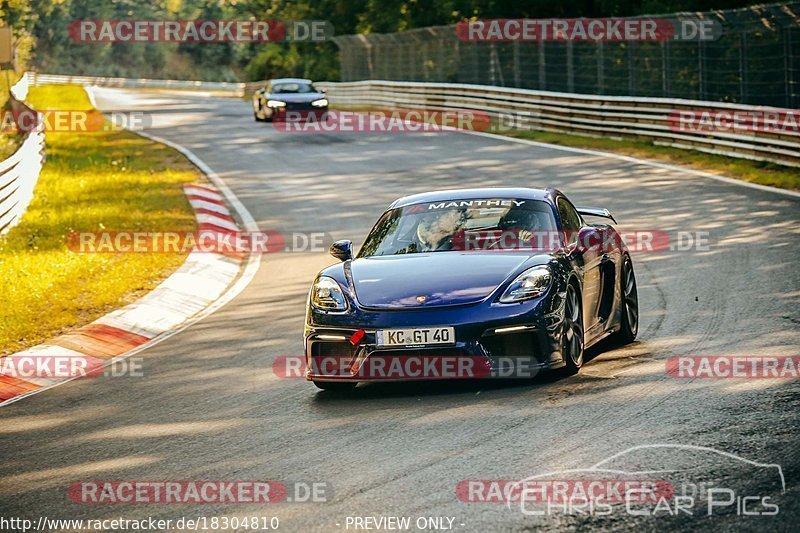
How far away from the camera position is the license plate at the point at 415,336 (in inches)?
313

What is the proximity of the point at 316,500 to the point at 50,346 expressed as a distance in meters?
6.16

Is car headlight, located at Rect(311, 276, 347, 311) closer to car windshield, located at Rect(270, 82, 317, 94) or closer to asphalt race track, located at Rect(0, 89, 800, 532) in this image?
asphalt race track, located at Rect(0, 89, 800, 532)

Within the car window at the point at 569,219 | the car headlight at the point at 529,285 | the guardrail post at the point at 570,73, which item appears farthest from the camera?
the guardrail post at the point at 570,73

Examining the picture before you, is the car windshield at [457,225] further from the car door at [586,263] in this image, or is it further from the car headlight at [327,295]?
the car headlight at [327,295]

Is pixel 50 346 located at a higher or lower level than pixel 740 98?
lower

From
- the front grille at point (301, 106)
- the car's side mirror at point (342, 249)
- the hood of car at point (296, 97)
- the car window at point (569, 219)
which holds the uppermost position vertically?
the hood of car at point (296, 97)

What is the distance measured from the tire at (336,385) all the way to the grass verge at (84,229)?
3888 mm

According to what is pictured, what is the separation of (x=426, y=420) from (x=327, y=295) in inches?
58.1

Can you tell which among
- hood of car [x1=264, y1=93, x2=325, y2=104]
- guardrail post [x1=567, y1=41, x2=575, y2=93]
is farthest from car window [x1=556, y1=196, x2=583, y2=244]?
hood of car [x1=264, y1=93, x2=325, y2=104]

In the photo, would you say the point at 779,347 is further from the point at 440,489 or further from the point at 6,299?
the point at 6,299

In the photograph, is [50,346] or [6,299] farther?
[6,299]

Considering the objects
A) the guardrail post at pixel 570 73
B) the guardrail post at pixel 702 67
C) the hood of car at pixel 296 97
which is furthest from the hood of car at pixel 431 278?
the hood of car at pixel 296 97

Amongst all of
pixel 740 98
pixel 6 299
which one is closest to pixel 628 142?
pixel 740 98

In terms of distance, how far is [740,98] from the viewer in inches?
977
